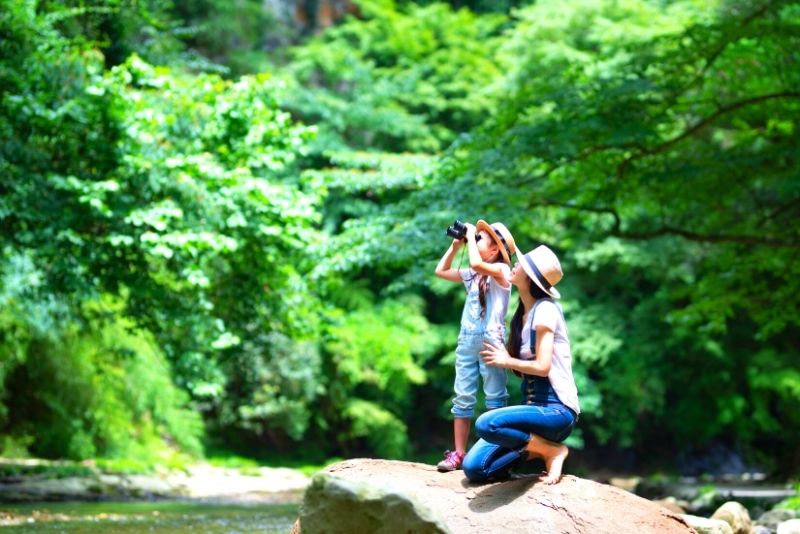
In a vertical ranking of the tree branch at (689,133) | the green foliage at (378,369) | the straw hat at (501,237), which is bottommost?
the green foliage at (378,369)

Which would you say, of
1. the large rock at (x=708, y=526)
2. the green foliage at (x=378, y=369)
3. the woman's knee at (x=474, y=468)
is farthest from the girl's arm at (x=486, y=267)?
the green foliage at (x=378, y=369)

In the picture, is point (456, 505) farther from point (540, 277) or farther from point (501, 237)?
point (501, 237)

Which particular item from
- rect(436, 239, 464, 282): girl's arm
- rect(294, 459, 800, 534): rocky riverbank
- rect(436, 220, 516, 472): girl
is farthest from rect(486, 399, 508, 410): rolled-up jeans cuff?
rect(436, 239, 464, 282): girl's arm

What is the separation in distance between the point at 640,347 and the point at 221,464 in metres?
9.25

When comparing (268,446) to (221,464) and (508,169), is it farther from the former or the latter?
(508,169)

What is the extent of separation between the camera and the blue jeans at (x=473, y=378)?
5.31 metres

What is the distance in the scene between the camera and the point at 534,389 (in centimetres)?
505

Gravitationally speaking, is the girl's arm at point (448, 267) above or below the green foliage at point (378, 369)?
above

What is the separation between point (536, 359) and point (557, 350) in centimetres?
20

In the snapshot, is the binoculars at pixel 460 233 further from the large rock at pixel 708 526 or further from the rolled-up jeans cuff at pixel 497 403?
the large rock at pixel 708 526

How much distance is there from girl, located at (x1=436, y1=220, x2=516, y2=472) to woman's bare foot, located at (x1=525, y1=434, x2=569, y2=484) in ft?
1.26

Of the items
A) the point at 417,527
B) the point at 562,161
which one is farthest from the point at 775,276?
the point at 417,527

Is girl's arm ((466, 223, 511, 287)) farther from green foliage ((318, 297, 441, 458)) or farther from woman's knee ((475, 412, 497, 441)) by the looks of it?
green foliage ((318, 297, 441, 458))

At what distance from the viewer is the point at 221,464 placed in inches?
704
